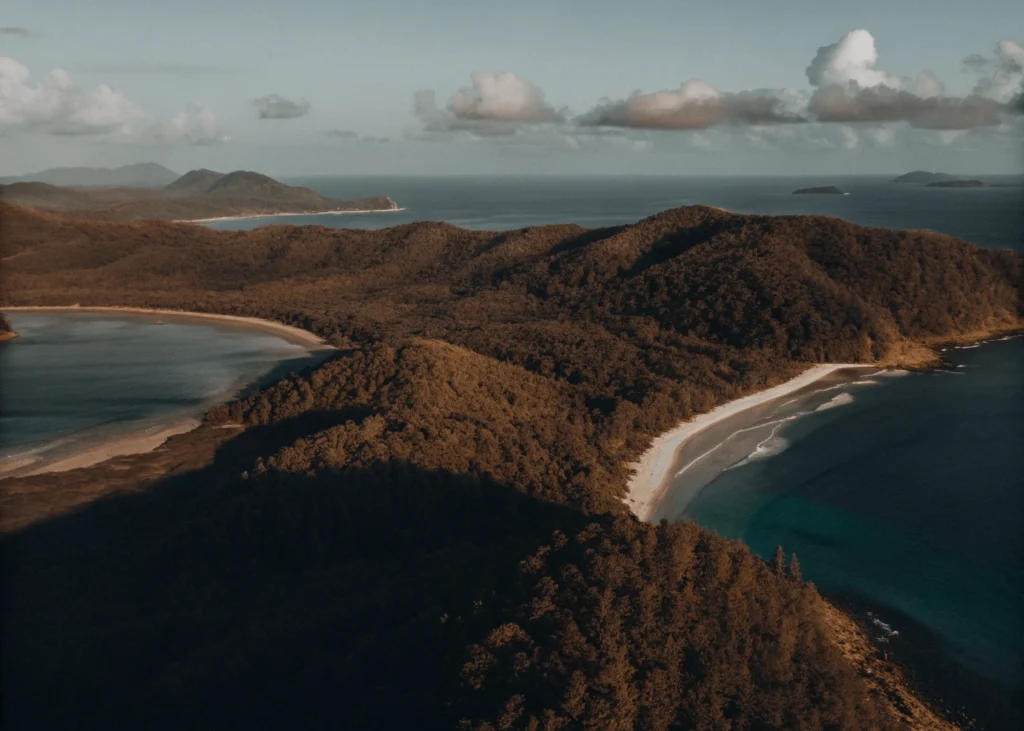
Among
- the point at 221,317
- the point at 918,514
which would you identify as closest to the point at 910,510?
the point at 918,514

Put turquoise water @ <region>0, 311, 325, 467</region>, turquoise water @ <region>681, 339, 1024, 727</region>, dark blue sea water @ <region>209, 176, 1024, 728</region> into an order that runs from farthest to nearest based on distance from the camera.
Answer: turquoise water @ <region>0, 311, 325, 467</region>
turquoise water @ <region>681, 339, 1024, 727</region>
dark blue sea water @ <region>209, 176, 1024, 728</region>

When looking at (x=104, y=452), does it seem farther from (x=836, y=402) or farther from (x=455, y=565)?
(x=836, y=402)

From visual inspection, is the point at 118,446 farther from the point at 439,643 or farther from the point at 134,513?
the point at 439,643

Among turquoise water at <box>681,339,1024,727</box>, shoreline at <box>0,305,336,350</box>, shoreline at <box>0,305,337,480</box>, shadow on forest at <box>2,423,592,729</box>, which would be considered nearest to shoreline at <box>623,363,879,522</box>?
turquoise water at <box>681,339,1024,727</box>

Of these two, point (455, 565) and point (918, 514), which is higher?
point (455, 565)

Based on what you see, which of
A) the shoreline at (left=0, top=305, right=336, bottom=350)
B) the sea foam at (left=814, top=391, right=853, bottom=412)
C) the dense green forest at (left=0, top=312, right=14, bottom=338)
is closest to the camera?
the sea foam at (left=814, top=391, right=853, bottom=412)

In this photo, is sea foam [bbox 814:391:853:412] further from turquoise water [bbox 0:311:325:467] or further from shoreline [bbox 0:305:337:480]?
turquoise water [bbox 0:311:325:467]

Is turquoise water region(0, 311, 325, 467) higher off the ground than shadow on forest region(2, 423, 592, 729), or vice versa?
turquoise water region(0, 311, 325, 467)

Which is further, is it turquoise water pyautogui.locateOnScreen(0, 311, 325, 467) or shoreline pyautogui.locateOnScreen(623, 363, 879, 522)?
turquoise water pyautogui.locateOnScreen(0, 311, 325, 467)
